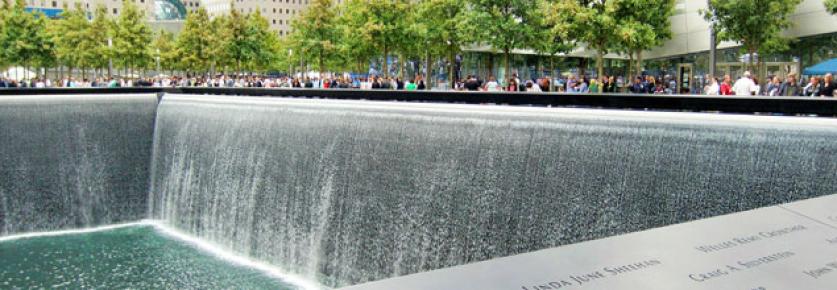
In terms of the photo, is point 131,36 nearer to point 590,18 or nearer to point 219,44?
point 219,44

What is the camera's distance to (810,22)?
2922 cm

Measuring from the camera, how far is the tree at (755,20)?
27.8m

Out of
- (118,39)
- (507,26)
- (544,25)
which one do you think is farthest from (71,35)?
(544,25)

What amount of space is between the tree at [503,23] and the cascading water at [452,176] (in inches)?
768

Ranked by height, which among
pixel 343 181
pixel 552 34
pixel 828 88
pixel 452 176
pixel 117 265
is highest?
pixel 552 34

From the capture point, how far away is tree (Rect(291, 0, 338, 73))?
1759 inches

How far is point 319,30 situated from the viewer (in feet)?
150

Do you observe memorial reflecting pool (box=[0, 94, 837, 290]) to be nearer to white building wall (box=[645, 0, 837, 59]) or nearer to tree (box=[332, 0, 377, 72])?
white building wall (box=[645, 0, 837, 59])

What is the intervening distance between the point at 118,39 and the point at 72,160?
126 ft

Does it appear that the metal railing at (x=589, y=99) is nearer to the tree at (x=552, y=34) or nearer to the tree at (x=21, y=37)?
the tree at (x=552, y=34)

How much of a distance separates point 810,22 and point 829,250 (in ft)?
99.7

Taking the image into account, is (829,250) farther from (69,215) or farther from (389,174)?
(69,215)

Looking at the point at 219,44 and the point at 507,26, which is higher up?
the point at 219,44

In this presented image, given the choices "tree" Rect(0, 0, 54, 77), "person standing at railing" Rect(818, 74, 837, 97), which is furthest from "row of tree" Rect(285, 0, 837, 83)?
"tree" Rect(0, 0, 54, 77)
